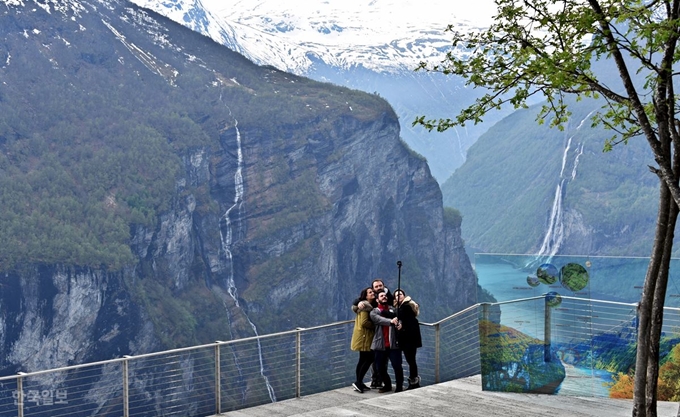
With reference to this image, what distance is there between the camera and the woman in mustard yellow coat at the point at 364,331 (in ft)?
36.4

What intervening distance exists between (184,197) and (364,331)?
357ft

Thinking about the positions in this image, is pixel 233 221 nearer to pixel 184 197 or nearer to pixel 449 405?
pixel 184 197

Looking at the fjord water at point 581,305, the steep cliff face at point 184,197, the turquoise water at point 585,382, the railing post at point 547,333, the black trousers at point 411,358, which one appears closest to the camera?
the fjord water at point 581,305

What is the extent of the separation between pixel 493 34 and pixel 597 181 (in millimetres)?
153199

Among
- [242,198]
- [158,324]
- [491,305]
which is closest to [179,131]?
[242,198]

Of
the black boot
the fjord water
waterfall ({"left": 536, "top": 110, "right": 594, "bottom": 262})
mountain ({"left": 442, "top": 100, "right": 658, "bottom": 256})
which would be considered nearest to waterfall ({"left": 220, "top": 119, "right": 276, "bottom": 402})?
mountain ({"left": 442, "top": 100, "right": 658, "bottom": 256})

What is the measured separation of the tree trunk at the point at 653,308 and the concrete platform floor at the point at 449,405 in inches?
90.2

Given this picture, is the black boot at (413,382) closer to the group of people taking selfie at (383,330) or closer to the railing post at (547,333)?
the group of people taking selfie at (383,330)

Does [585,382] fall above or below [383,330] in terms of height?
below

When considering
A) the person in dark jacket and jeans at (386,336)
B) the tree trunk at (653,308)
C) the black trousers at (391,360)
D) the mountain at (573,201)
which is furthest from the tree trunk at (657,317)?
the mountain at (573,201)

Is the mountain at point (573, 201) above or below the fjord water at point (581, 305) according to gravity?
above

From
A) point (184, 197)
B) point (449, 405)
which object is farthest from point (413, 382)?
point (184, 197)

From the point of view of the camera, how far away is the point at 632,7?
6.35 meters

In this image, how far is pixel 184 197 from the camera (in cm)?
11831
